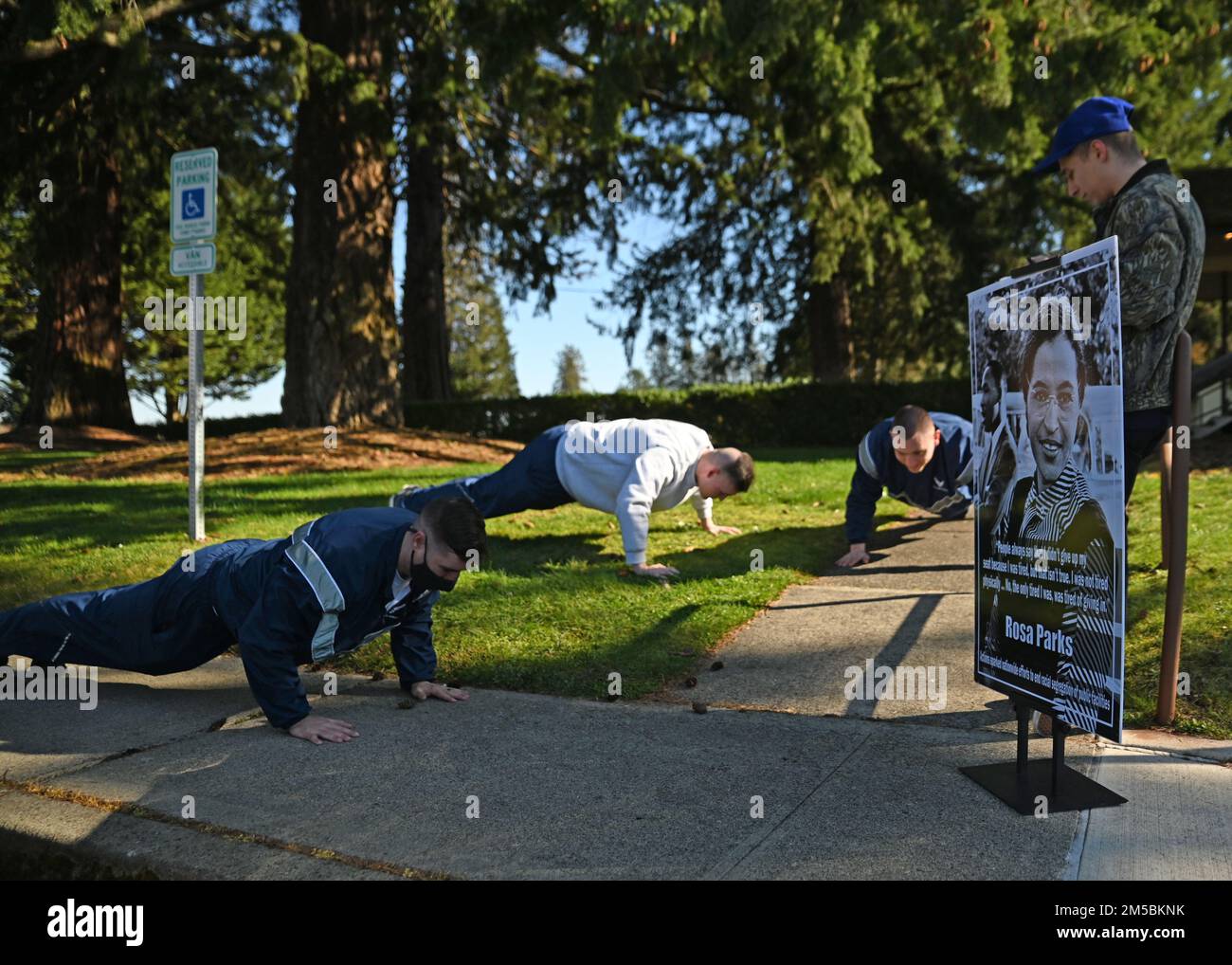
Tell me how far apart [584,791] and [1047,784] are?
157 cm

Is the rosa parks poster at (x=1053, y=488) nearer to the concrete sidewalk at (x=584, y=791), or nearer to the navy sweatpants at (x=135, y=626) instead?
the concrete sidewalk at (x=584, y=791)

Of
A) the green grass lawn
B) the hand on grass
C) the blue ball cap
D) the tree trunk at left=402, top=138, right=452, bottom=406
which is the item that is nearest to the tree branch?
the green grass lawn

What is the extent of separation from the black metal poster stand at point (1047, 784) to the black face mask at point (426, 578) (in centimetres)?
214

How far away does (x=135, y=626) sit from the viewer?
14.6 feet

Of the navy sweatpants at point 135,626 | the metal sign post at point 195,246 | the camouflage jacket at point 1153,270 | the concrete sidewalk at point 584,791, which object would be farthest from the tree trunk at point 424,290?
the camouflage jacket at point 1153,270

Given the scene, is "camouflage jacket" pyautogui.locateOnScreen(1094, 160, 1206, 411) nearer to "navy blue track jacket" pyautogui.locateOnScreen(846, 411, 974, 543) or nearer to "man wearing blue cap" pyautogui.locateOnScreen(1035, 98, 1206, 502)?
"man wearing blue cap" pyautogui.locateOnScreen(1035, 98, 1206, 502)

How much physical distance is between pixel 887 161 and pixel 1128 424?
1998cm

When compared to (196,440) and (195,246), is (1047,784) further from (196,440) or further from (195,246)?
(195,246)

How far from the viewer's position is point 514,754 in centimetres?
374

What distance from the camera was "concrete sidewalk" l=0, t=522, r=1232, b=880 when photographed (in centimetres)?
283

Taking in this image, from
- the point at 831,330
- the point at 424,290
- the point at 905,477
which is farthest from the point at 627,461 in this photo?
the point at 831,330
